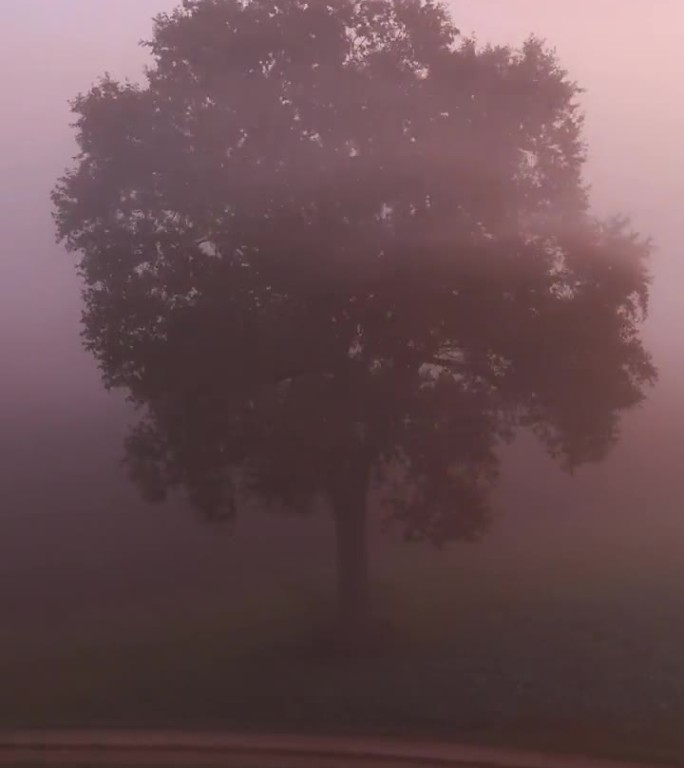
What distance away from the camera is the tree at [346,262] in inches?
731

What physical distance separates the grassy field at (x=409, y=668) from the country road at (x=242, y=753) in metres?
0.64

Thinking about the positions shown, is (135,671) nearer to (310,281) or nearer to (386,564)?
(310,281)

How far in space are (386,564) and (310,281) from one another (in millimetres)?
10740

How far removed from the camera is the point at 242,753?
14.3m

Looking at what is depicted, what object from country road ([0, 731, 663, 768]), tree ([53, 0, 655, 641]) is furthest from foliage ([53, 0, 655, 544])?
country road ([0, 731, 663, 768])

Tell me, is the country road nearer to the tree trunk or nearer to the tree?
the tree

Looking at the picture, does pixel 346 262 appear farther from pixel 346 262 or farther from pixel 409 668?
pixel 409 668

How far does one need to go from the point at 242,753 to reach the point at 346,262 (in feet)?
22.1

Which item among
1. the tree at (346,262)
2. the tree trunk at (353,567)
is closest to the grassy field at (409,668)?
the tree trunk at (353,567)

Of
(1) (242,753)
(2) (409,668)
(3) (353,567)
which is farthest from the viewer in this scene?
(3) (353,567)

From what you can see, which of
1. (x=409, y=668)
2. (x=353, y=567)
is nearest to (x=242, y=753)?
(x=409, y=668)

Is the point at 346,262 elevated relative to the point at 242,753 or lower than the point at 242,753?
elevated

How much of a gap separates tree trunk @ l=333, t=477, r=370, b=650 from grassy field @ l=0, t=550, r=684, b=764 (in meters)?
0.57

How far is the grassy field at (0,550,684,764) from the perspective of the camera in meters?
15.9
